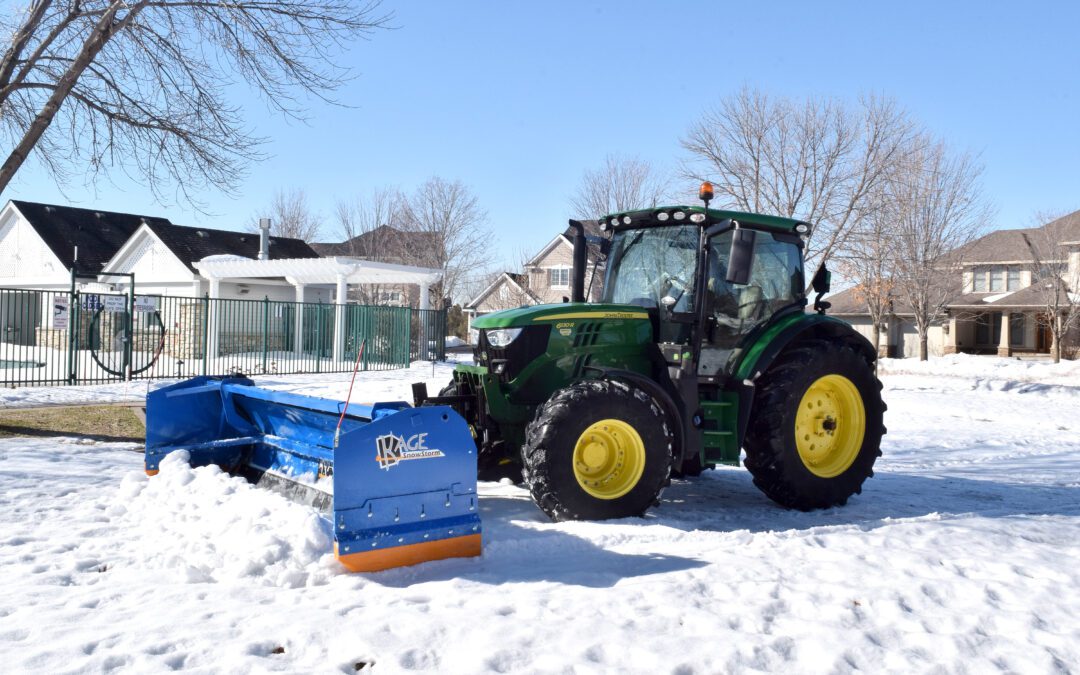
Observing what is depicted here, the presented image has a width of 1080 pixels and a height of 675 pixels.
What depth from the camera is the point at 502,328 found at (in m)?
6.14

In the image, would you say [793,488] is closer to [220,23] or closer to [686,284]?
[686,284]

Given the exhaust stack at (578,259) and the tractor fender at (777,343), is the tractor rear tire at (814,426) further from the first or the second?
the exhaust stack at (578,259)

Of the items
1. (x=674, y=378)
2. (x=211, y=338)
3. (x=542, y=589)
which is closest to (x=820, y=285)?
(x=674, y=378)

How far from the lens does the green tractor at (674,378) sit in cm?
580

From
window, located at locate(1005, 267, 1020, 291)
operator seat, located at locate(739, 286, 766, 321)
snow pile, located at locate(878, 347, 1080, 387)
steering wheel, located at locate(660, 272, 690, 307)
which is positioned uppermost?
window, located at locate(1005, 267, 1020, 291)

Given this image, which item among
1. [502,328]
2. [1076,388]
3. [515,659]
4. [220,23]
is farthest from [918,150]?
[515,659]

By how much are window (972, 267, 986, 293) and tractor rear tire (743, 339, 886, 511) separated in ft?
120

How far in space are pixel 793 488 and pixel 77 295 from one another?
1535 cm

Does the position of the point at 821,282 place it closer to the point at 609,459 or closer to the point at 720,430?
the point at 720,430

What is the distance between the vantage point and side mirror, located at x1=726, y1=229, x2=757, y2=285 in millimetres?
5898

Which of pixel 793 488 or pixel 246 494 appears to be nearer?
pixel 246 494

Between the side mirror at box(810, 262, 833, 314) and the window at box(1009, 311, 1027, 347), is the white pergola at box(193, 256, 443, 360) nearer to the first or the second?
the side mirror at box(810, 262, 833, 314)

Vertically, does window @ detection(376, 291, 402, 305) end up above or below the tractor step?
above

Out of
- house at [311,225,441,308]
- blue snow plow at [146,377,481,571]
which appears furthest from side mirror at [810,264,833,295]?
house at [311,225,441,308]
